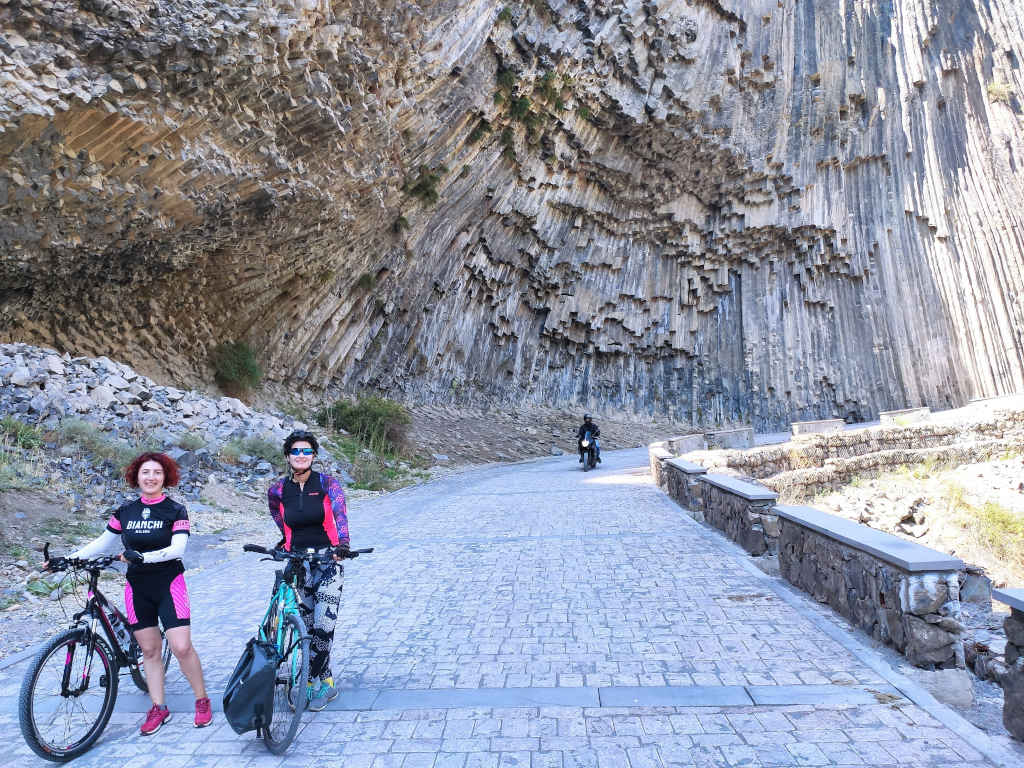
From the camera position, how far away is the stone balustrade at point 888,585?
3662 millimetres

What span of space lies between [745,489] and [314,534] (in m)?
4.97

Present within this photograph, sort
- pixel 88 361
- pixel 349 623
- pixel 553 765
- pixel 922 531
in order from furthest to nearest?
pixel 88 361 < pixel 922 531 < pixel 349 623 < pixel 553 765

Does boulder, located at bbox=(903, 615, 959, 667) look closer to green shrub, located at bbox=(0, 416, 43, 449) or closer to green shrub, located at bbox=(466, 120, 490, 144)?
green shrub, located at bbox=(0, 416, 43, 449)

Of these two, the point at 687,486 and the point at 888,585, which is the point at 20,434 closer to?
the point at 687,486

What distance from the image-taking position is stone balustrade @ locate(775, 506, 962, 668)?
366 centimetres

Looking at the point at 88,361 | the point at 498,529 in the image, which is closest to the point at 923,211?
the point at 498,529

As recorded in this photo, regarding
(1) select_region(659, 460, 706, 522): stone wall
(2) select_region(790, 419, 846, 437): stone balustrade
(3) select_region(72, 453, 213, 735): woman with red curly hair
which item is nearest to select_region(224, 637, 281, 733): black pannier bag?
(3) select_region(72, 453, 213, 735): woman with red curly hair

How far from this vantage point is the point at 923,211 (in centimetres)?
3134

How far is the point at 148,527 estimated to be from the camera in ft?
10.9

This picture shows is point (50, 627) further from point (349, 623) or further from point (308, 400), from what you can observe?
point (308, 400)

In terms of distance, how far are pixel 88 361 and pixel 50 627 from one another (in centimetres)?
946

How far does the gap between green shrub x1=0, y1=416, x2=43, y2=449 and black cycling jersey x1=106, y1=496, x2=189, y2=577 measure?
7.49 m

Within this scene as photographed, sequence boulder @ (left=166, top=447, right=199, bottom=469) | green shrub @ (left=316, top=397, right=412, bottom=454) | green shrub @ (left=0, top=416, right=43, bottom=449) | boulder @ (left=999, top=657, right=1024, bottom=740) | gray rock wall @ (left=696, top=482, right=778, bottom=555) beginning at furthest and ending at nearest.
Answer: green shrub @ (left=316, top=397, right=412, bottom=454) < boulder @ (left=166, top=447, right=199, bottom=469) < green shrub @ (left=0, top=416, right=43, bottom=449) < gray rock wall @ (left=696, top=482, right=778, bottom=555) < boulder @ (left=999, top=657, right=1024, bottom=740)

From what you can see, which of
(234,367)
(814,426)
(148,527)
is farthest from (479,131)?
(148,527)
